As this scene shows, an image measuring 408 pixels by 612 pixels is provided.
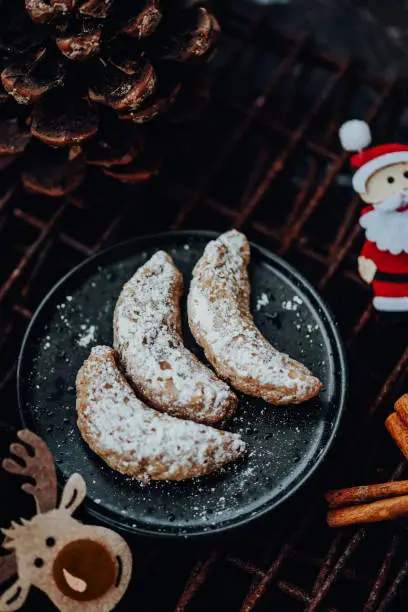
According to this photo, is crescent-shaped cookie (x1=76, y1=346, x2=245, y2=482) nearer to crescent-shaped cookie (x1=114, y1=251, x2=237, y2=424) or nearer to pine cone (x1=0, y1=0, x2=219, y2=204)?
crescent-shaped cookie (x1=114, y1=251, x2=237, y2=424)

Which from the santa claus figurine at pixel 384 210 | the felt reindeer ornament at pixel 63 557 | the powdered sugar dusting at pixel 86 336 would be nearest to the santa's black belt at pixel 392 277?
the santa claus figurine at pixel 384 210

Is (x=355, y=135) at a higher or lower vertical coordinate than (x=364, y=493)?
higher

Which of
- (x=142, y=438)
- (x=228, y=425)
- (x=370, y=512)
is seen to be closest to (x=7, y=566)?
(x=142, y=438)

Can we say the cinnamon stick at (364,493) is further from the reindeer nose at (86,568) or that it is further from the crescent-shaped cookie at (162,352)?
the reindeer nose at (86,568)

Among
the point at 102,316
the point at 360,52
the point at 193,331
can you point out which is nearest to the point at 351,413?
the point at 193,331

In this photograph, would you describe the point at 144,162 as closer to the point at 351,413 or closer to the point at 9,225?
the point at 9,225

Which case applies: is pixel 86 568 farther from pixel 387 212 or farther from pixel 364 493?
pixel 387 212
